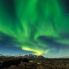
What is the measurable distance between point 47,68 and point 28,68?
341 inches

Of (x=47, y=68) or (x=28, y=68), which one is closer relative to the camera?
(x=28, y=68)

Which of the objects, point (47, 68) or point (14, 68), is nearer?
point (14, 68)

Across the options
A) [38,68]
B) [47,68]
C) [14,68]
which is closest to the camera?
[14,68]

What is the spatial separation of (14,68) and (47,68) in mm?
13599

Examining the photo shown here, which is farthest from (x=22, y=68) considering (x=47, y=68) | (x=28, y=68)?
(x=47, y=68)

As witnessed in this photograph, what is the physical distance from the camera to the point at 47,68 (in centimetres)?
7419

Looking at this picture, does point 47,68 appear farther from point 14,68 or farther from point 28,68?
point 14,68

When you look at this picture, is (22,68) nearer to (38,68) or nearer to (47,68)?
(38,68)

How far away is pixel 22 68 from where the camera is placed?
6894 centimetres

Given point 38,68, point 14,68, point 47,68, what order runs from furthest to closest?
point 47,68
point 38,68
point 14,68

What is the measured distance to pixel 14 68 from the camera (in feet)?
214

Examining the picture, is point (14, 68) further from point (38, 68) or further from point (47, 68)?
point (47, 68)

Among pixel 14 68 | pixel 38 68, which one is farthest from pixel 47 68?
pixel 14 68

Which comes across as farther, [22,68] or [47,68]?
[47,68]
